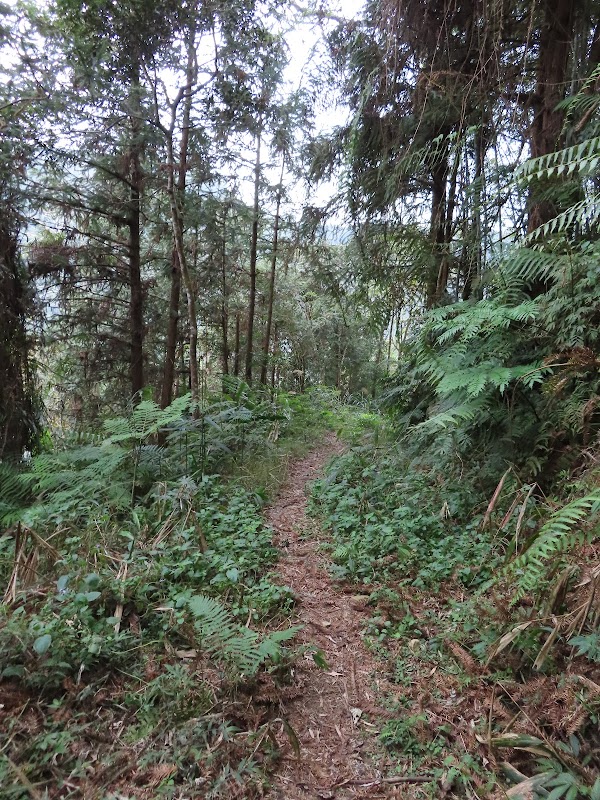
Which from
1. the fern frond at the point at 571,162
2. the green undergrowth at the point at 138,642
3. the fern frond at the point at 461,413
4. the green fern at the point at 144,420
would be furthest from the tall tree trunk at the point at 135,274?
the fern frond at the point at 571,162

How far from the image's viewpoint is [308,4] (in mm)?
6203

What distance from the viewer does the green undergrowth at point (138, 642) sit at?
6.12 feet

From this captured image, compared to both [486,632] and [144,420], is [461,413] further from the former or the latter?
[144,420]

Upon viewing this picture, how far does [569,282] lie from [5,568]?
4.77 metres

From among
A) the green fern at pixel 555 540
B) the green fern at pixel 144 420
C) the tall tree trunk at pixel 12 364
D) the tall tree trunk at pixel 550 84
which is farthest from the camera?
the tall tree trunk at pixel 12 364

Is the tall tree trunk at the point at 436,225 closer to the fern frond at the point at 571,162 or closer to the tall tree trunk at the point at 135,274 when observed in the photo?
the fern frond at the point at 571,162

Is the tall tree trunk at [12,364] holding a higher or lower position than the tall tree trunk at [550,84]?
lower

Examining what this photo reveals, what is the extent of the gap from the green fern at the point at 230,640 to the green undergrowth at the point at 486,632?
679 millimetres

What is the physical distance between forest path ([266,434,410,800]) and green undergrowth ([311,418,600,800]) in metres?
Answer: 0.10

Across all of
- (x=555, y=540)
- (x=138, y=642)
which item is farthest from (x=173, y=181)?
(x=555, y=540)

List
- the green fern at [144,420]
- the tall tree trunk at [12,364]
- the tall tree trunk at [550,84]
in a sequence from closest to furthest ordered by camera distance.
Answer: the tall tree trunk at [550,84]
the green fern at [144,420]
the tall tree trunk at [12,364]

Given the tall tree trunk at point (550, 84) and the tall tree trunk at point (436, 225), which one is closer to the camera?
the tall tree trunk at point (550, 84)

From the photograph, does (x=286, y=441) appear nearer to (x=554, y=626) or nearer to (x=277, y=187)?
(x=554, y=626)

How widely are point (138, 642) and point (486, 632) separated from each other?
1.96 metres
